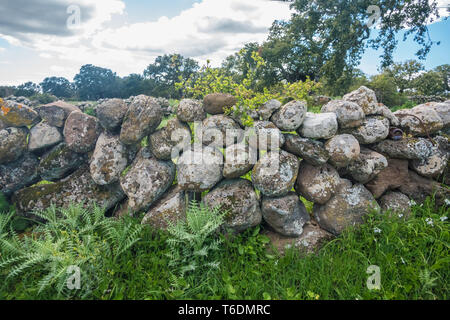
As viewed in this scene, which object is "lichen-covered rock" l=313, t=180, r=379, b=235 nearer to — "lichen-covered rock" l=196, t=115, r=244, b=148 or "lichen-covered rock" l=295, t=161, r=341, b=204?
"lichen-covered rock" l=295, t=161, r=341, b=204

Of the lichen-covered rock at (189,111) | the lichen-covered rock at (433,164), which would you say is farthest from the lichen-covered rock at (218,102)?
the lichen-covered rock at (433,164)

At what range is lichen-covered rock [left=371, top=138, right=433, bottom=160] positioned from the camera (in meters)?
3.37

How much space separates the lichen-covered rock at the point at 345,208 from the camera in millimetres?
3205

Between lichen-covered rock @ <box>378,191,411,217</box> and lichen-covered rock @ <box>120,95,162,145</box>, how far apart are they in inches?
136


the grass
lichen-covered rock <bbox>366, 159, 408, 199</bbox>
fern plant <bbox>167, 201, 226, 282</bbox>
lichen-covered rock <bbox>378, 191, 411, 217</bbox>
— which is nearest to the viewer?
the grass

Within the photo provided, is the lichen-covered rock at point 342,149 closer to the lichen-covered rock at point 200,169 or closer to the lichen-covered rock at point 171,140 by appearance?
the lichen-covered rock at point 200,169

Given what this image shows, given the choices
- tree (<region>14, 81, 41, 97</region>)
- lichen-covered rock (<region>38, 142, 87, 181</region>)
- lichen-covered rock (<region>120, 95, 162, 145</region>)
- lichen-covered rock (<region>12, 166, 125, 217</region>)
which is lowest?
lichen-covered rock (<region>12, 166, 125, 217</region>)

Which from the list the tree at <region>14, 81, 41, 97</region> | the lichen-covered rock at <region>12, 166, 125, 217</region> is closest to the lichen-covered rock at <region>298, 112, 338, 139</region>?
the lichen-covered rock at <region>12, 166, 125, 217</region>

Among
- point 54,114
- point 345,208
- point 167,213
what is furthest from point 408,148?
point 54,114

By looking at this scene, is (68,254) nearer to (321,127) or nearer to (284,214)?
(284,214)

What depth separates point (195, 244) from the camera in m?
2.76

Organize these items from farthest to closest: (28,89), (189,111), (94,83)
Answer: (94,83), (28,89), (189,111)

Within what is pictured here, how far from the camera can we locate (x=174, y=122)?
3385mm

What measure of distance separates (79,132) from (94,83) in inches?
1972
